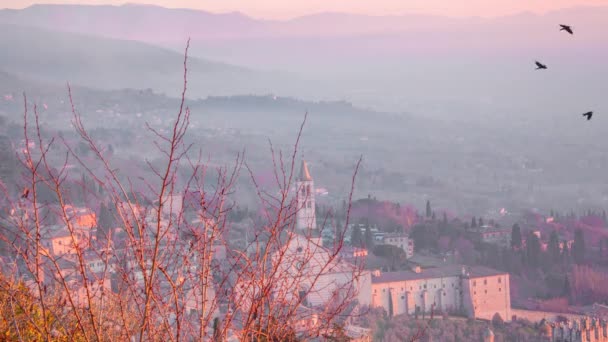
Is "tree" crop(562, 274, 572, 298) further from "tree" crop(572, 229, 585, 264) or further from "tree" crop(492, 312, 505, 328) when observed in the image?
"tree" crop(572, 229, 585, 264)

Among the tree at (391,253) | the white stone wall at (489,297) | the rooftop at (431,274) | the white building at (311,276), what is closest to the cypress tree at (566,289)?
the rooftop at (431,274)

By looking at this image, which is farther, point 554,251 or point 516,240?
point 516,240

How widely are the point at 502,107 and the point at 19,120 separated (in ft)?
264

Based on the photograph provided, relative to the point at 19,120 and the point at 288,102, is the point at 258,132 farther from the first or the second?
the point at 19,120

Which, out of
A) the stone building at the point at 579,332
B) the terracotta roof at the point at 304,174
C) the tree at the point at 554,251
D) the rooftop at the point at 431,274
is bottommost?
the tree at the point at 554,251

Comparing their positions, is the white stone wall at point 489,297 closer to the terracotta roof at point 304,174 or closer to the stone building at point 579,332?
the stone building at point 579,332

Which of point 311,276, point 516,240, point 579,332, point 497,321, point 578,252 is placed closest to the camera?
point 311,276

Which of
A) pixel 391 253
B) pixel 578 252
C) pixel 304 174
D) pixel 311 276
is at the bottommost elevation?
pixel 578 252

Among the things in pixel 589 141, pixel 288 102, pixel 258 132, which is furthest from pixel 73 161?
pixel 288 102

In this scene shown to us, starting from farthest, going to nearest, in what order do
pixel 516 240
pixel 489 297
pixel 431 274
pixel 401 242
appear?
1. pixel 516 240
2. pixel 401 242
3. pixel 431 274
4. pixel 489 297

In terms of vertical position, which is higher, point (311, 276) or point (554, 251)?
point (311, 276)

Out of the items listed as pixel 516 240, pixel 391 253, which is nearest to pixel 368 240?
pixel 391 253

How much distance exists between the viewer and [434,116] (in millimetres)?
137625

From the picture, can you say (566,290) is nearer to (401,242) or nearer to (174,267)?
(401,242)
